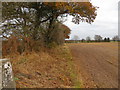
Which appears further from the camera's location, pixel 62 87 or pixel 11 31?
pixel 11 31

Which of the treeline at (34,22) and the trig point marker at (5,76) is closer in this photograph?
the trig point marker at (5,76)

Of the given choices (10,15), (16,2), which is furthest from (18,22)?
(16,2)

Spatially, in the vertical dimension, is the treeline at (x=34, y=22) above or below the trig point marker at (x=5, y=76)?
above

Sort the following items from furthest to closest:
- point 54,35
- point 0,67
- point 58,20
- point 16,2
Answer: point 58,20
point 54,35
point 16,2
point 0,67

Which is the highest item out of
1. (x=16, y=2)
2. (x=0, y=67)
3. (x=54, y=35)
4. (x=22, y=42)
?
(x=16, y=2)

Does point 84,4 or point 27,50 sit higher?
point 84,4

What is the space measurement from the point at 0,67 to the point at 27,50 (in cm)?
365

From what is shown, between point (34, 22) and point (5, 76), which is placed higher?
point (34, 22)

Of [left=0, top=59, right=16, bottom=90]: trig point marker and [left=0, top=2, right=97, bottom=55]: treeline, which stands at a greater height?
[left=0, top=2, right=97, bottom=55]: treeline

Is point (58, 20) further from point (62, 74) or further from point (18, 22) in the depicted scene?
point (62, 74)

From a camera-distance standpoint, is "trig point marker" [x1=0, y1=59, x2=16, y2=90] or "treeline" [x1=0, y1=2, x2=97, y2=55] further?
"treeline" [x1=0, y1=2, x2=97, y2=55]

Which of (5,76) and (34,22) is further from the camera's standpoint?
(34,22)

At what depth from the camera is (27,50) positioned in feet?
20.4

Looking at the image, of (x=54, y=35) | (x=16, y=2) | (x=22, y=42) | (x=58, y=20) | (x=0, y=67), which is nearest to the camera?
(x=0, y=67)
